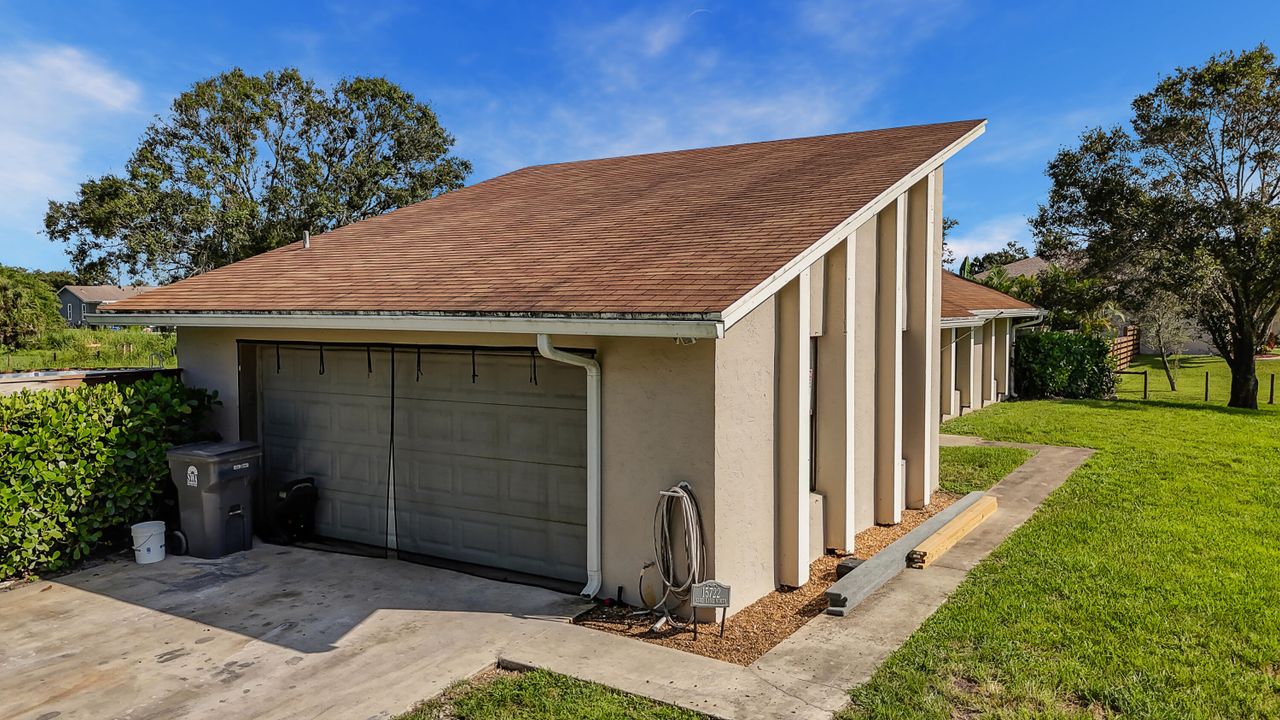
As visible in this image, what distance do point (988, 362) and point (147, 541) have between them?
59.8 feet

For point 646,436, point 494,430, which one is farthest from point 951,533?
point 494,430

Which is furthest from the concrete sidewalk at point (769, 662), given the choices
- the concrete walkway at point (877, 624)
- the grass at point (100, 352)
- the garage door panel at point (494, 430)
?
the grass at point (100, 352)

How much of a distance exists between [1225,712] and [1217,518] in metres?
4.99

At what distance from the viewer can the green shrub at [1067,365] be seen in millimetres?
20062

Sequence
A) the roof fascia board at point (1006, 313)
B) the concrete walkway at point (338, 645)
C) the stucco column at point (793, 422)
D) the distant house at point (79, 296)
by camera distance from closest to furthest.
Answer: the concrete walkway at point (338, 645) < the stucco column at point (793, 422) < the roof fascia board at point (1006, 313) < the distant house at point (79, 296)

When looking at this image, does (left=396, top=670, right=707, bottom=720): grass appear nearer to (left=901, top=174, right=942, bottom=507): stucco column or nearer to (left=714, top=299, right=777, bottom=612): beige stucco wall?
(left=714, top=299, right=777, bottom=612): beige stucco wall

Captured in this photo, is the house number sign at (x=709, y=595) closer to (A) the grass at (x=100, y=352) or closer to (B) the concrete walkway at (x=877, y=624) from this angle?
(B) the concrete walkway at (x=877, y=624)

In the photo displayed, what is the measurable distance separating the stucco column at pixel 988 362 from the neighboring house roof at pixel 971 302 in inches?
25.1

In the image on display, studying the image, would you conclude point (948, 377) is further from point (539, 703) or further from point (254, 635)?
point (254, 635)

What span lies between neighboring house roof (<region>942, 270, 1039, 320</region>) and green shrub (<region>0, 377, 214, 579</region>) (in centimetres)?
1276

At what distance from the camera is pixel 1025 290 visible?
85.9 feet

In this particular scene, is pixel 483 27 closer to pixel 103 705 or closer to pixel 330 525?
pixel 330 525

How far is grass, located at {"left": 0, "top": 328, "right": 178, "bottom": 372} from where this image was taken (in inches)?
1164

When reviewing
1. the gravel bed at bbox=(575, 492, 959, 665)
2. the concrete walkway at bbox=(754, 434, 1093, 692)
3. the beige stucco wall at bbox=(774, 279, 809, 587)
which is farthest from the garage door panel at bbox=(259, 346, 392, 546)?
the concrete walkway at bbox=(754, 434, 1093, 692)
